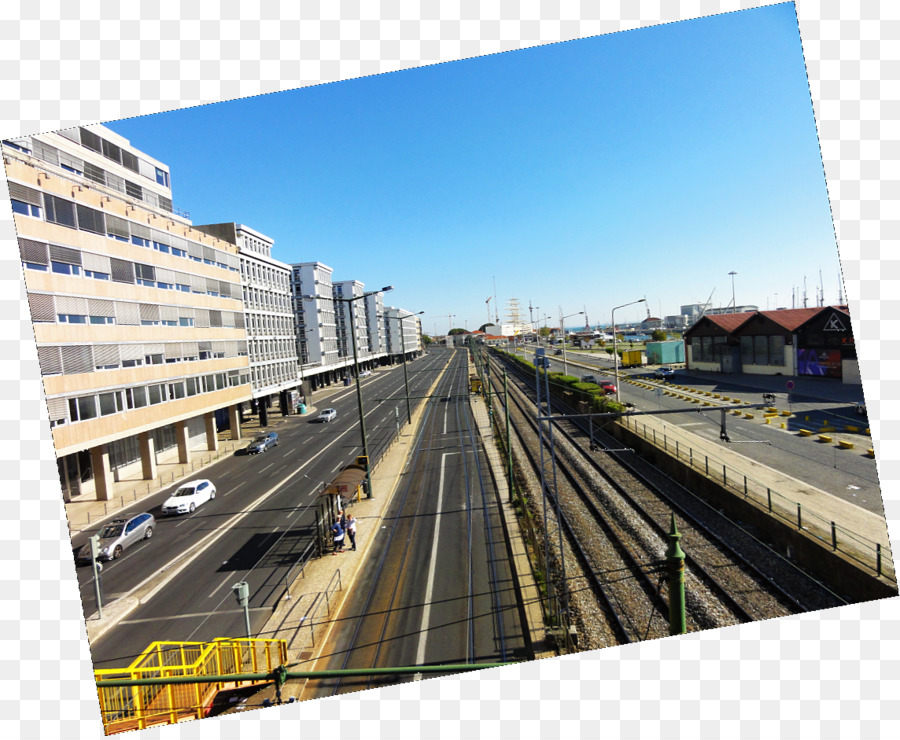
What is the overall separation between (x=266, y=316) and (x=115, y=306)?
902 inches

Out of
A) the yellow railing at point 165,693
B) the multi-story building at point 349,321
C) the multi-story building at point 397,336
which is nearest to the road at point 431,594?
the yellow railing at point 165,693

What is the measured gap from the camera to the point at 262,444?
32.9m

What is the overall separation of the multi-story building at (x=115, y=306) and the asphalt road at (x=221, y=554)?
3763 millimetres

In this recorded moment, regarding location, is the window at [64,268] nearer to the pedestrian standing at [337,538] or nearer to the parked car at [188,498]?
the parked car at [188,498]

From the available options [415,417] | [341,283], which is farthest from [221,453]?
[341,283]

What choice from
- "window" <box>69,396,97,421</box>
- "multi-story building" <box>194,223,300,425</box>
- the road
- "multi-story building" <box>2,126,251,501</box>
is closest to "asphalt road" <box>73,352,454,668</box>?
the road

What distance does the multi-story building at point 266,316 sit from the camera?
38.7m

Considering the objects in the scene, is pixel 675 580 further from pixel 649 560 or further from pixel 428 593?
pixel 649 560

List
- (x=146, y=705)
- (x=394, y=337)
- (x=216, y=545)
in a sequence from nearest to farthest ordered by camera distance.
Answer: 1. (x=146, y=705)
2. (x=216, y=545)
3. (x=394, y=337)

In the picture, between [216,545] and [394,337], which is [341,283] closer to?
[394,337]

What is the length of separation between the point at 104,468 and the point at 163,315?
773cm

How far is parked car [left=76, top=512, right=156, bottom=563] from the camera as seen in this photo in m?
16.2

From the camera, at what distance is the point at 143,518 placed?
1844 centimetres

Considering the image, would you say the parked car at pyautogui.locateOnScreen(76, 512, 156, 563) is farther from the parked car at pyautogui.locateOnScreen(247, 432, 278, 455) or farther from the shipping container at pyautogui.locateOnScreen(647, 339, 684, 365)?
the shipping container at pyautogui.locateOnScreen(647, 339, 684, 365)
